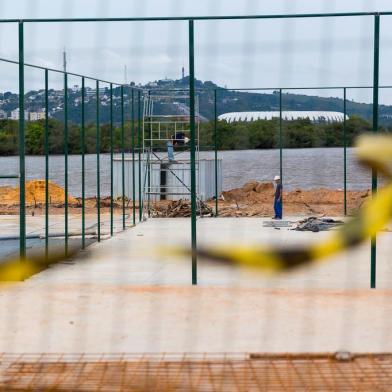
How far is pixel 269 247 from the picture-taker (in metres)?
0.52

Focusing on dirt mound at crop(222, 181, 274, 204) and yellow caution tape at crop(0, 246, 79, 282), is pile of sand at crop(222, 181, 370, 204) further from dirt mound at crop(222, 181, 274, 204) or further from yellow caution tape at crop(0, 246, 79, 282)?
yellow caution tape at crop(0, 246, 79, 282)

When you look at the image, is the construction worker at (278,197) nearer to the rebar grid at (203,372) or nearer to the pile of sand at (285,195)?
the pile of sand at (285,195)

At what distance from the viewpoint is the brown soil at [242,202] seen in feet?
72.2

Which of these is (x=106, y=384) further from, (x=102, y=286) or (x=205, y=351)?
(x=102, y=286)

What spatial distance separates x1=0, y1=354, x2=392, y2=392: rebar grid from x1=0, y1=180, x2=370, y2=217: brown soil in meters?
14.5

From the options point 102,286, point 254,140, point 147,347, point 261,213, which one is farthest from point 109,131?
point 261,213

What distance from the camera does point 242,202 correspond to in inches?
977

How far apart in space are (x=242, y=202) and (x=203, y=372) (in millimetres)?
18823

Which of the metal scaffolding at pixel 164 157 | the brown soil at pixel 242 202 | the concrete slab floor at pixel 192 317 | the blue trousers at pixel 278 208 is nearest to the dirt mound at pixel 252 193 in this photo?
the brown soil at pixel 242 202

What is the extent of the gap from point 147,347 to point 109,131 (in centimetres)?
565

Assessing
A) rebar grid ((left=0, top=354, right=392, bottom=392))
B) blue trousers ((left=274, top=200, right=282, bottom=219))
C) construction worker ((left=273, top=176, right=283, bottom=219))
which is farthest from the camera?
blue trousers ((left=274, top=200, right=282, bottom=219))

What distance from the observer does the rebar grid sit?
5746 mm

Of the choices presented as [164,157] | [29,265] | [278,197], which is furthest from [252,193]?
[29,265]

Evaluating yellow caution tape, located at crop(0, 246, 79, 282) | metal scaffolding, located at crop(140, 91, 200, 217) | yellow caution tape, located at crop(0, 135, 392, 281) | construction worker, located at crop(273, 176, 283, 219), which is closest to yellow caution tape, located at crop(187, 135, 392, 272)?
yellow caution tape, located at crop(0, 135, 392, 281)
